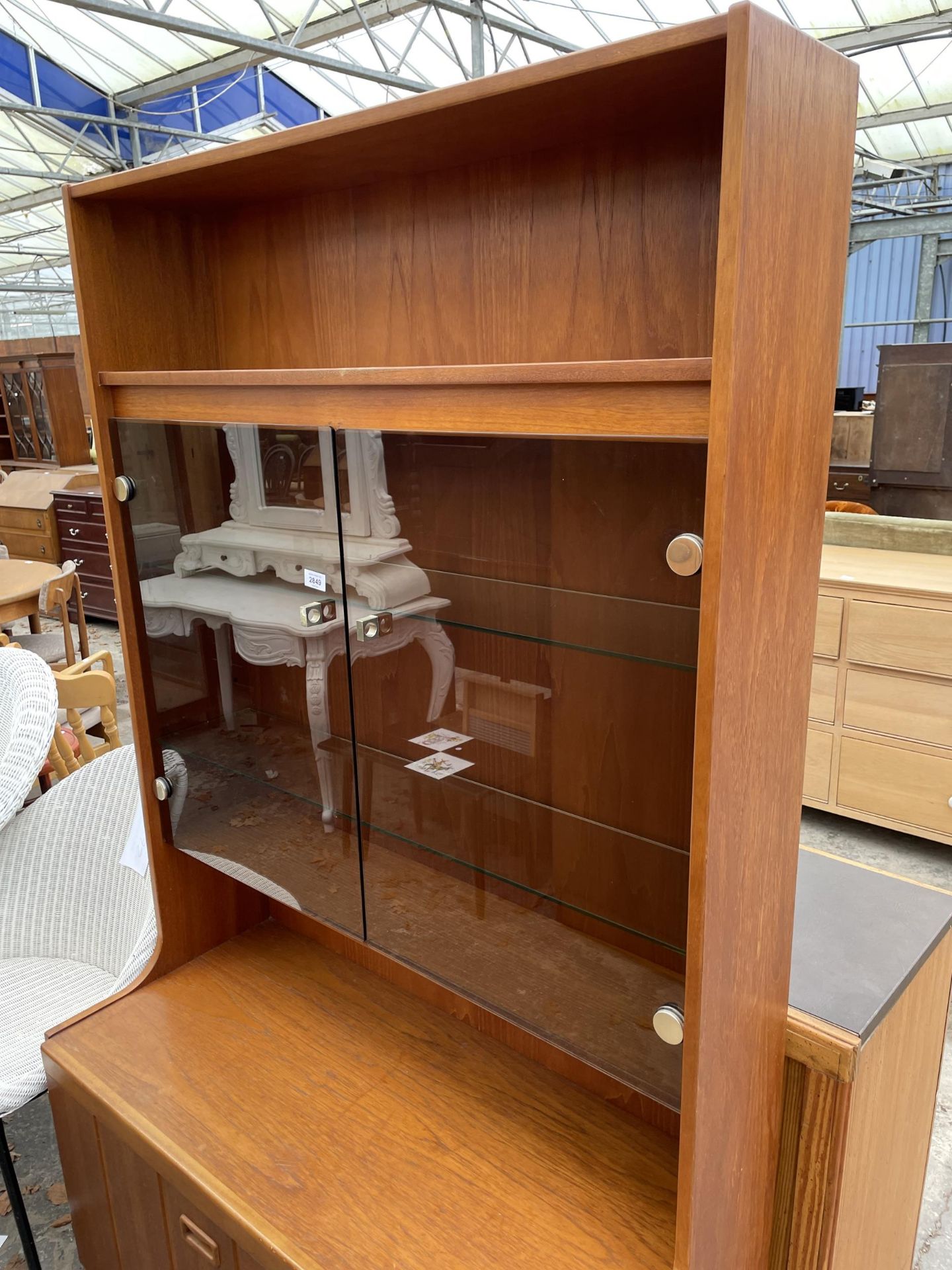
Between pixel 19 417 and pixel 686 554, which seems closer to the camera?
pixel 686 554

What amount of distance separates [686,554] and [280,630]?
598mm

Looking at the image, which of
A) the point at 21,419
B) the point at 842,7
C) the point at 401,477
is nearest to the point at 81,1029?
the point at 401,477

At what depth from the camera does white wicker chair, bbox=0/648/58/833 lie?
161 centimetres

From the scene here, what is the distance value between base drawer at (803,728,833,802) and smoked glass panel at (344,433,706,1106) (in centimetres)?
226

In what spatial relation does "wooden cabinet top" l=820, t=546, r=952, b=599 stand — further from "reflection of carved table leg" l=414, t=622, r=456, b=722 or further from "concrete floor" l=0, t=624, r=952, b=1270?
"reflection of carved table leg" l=414, t=622, r=456, b=722

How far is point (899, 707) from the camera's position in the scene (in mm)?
2822

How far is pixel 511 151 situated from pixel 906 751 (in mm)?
2495

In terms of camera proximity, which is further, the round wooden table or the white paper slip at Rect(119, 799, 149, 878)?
the round wooden table

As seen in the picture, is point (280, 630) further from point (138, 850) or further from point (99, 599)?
point (99, 599)

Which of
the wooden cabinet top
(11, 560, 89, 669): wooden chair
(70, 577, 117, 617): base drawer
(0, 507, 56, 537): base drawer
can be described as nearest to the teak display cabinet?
the wooden cabinet top

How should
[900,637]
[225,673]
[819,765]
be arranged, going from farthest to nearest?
1. [819,765]
2. [900,637]
3. [225,673]

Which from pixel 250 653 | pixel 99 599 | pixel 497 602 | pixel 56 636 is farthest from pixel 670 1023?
pixel 99 599

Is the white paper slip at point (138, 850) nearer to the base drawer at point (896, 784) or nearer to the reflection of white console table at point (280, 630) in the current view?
the reflection of white console table at point (280, 630)

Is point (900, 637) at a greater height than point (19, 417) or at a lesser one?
lesser
